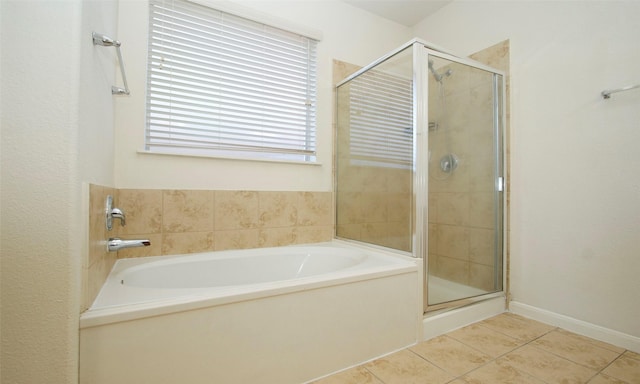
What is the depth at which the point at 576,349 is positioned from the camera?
1459mm

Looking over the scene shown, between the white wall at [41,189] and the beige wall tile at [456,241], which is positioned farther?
the beige wall tile at [456,241]

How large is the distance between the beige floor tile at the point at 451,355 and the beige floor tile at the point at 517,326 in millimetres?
357

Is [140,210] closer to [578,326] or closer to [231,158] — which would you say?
[231,158]

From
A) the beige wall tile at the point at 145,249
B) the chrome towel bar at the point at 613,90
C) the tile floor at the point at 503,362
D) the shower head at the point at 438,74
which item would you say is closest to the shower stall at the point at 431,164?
the shower head at the point at 438,74

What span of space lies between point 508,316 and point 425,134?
135 cm

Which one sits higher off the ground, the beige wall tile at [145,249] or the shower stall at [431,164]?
the shower stall at [431,164]

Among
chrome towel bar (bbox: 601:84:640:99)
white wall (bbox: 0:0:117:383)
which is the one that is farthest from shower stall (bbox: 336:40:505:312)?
white wall (bbox: 0:0:117:383)

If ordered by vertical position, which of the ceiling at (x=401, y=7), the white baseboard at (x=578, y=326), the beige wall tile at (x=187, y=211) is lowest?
the white baseboard at (x=578, y=326)

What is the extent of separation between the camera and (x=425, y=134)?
5.45ft

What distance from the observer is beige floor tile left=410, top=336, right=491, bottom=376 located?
1309mm

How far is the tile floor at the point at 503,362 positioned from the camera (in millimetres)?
1224

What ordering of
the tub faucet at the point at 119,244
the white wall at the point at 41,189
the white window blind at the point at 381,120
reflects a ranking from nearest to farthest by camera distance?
the white wall at the point at 41,189, the tub faucet at the point at 119,244, the white window blind at the point at 381,120

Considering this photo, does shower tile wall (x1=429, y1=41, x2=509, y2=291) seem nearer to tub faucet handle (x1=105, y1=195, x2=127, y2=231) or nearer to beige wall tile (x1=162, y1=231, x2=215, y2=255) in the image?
beige wall tile (x1=162, y1=231, x2=215, y2=255)

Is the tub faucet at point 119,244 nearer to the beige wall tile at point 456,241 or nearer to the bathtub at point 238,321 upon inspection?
the bathtub at point 238,321
